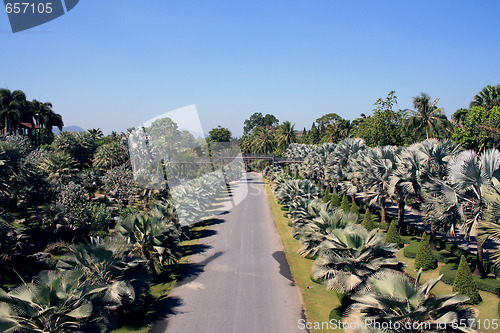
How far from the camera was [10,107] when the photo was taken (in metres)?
59.1

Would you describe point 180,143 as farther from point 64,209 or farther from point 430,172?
point 430,172

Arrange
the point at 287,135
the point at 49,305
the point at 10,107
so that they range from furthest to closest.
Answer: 1. the point at 287,135
2. the point at 10,107
3. the point at 49,305

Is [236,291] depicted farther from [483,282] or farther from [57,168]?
[57,168]

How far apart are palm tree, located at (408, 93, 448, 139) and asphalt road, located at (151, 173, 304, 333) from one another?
3353cm

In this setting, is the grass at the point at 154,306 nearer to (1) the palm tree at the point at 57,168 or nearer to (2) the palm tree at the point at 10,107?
(1) the palm tree at the point at 57,168

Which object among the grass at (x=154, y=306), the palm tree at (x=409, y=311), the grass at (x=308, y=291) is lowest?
the grass at (x=308, y=291)

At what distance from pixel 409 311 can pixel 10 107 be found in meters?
73.6

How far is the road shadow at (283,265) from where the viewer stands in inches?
734

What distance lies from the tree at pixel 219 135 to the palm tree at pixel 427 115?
71591 mm

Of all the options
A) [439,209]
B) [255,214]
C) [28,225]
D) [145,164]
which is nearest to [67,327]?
[439,209]

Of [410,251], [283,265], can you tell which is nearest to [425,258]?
[410,251]

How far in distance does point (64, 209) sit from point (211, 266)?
12397 millimetres

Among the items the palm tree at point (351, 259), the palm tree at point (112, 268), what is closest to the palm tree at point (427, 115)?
the palm tree at point (351, 259)

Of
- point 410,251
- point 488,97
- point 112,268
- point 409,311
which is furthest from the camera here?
point 488,97
